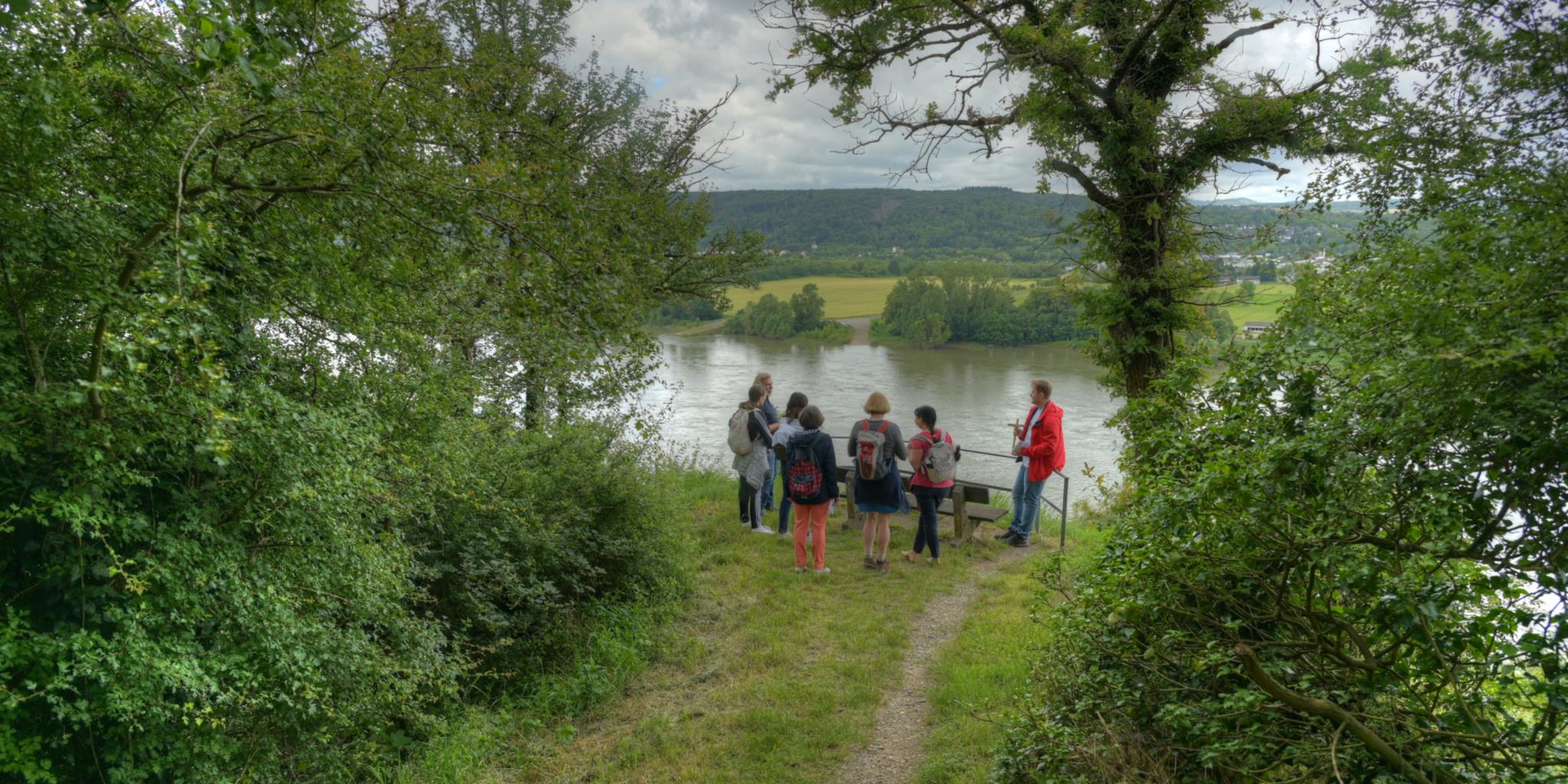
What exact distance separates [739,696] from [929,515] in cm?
314

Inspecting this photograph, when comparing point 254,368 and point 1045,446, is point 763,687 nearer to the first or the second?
point 254,368

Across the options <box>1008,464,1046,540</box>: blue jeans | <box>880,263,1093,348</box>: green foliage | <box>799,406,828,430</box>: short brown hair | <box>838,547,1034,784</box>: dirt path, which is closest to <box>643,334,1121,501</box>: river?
<box>880,263,1093,348</box>: green foliage

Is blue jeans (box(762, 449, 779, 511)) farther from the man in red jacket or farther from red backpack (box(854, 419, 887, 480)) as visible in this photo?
the man in red jacket

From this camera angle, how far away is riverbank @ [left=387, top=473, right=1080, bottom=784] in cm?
461

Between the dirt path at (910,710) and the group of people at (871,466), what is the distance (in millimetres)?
975

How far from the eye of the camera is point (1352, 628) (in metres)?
2.52

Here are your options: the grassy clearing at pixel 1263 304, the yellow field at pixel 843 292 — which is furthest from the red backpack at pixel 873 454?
the yellow field at pixel 843 292

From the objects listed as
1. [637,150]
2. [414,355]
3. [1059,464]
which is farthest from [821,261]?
[414,355]

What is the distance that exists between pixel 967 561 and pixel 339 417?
610cm

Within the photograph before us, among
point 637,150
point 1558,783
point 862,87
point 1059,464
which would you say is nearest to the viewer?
point 1558,783

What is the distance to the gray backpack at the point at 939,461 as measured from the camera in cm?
752

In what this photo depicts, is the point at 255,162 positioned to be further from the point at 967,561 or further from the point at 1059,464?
the point at 1059,464

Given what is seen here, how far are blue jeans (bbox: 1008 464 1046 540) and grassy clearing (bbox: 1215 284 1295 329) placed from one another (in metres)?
2.83

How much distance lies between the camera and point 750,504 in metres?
9.38
